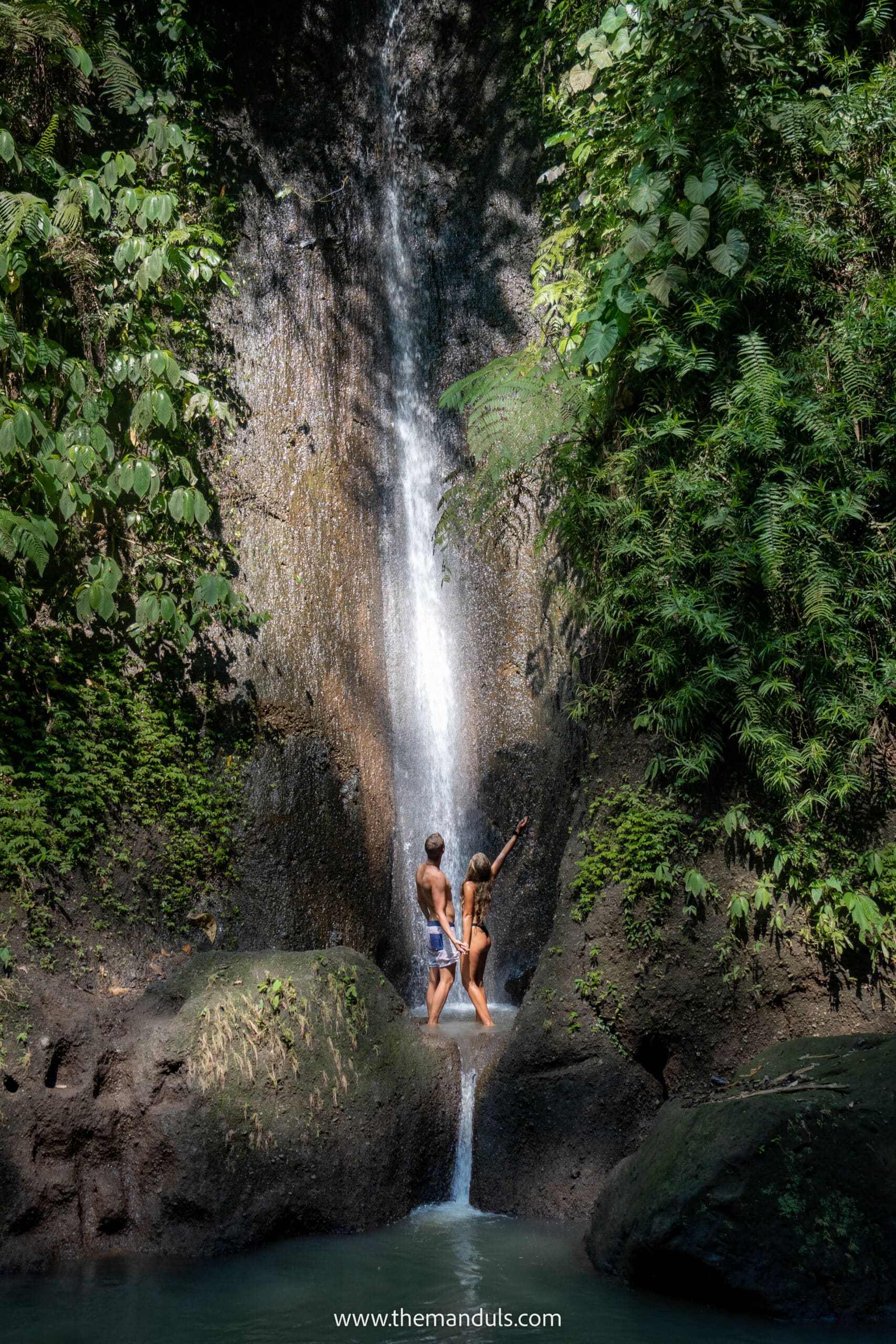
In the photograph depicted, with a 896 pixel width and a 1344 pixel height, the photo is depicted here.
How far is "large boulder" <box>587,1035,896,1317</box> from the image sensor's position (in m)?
4.39

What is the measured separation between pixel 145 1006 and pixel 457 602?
521 centimetres

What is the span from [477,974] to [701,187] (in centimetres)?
571

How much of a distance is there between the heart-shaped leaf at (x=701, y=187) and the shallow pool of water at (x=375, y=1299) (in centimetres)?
608

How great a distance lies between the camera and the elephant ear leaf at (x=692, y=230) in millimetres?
6152

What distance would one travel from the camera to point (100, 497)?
7.30 meters

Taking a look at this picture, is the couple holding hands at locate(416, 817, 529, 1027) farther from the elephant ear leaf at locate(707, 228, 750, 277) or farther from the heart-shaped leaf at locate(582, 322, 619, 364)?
the elephant ear leaf at locate(707, 228, 750, 277)

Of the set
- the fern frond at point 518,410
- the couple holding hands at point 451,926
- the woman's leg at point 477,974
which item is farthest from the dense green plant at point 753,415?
the woman's leg at point 477,974

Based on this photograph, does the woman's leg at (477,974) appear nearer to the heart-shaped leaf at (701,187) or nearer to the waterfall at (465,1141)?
the waterfall at (465,1141)

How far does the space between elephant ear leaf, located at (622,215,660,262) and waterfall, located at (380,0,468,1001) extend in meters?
4.14

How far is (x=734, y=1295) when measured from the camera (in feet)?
14.7

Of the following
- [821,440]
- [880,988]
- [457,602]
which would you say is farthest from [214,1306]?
[457,602]

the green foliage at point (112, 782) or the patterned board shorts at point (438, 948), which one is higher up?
the green foliage at point (112, 782)

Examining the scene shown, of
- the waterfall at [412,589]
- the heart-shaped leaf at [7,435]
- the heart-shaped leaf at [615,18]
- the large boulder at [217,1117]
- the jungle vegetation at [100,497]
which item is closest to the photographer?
the large boulder at [217,1117]

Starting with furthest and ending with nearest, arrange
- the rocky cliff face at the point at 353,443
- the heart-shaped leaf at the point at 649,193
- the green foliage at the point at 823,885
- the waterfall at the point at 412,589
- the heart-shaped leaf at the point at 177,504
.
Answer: the waterfall at the point at 412,589, the rocky cliff face at the point at 353,443, the heart-shaped leaf at the point at 177,504, the heart-shaped leaf at the point at 649,193, the green foliage at the point at 823,885
